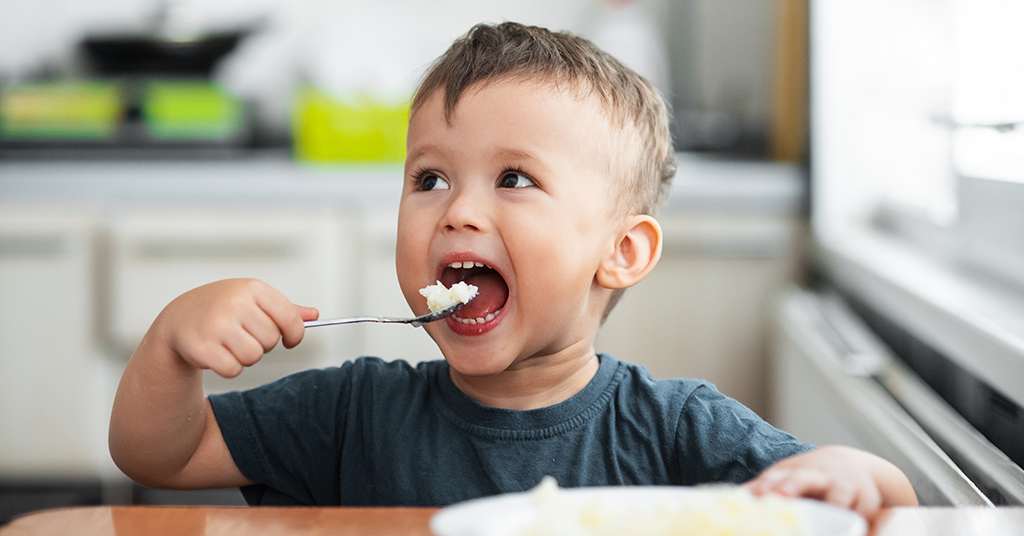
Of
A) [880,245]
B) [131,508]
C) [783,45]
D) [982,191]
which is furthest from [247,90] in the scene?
[131,508]

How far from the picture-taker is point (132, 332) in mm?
2137

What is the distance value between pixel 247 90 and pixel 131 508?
95.2 inches

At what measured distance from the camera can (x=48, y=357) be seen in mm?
2158

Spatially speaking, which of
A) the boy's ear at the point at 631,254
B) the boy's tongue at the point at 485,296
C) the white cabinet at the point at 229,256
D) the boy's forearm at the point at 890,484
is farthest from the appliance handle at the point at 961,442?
the white cabinet at the point at 229,256

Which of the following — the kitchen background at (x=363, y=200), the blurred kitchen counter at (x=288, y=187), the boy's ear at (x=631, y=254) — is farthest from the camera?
the blurred kitchen counter at (x=288, y=187)

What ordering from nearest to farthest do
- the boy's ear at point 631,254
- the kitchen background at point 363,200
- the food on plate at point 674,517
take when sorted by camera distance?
the food on plate at point 674,517 → the boy's ear at point 631,254 → the kitchen background at point 363,200

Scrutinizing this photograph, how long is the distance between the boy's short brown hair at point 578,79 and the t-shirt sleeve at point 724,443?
8.1 inches

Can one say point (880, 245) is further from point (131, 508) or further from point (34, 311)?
point (34, 311)

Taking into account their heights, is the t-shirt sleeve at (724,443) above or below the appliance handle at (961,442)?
above

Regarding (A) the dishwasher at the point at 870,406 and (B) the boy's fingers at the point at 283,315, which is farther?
(A) the dishwasher at the point at 870,406

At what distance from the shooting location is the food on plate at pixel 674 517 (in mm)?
432

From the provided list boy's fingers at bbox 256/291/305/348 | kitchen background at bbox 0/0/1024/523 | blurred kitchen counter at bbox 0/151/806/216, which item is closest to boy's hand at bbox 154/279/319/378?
boy's fingers at bbox 256/291/305/348

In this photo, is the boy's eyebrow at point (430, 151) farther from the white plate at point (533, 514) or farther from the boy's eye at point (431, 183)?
the white plate at point (533, 514)

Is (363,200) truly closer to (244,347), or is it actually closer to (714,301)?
(714,301)
